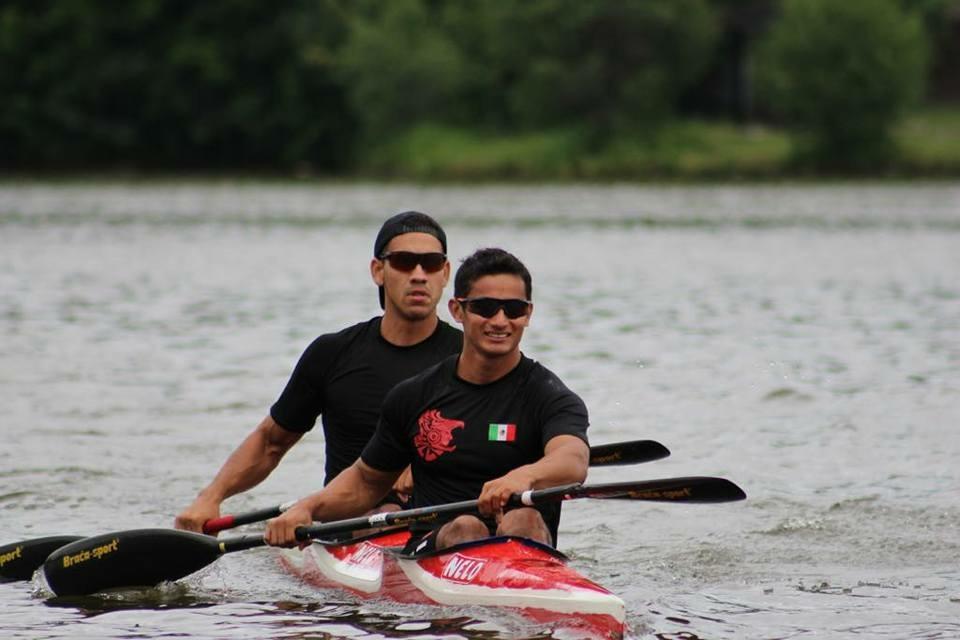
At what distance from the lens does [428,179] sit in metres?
70.3

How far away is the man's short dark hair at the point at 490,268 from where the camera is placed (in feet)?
29.8

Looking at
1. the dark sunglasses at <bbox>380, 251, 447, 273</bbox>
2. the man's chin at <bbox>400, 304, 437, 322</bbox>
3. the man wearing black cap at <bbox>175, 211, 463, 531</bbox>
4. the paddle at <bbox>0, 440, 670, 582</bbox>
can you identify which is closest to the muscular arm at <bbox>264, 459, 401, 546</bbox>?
the man wearing black cap at <bbox>175, 211, 463, 531</bbox>

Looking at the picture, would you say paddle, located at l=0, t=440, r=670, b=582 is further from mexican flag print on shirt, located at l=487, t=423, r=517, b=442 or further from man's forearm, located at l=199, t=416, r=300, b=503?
mexican flag print on shirt, located at l=487, t=423, r=517, b=442

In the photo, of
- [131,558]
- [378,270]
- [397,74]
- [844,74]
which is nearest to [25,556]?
[131,558]

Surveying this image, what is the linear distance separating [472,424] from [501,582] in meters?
0.79

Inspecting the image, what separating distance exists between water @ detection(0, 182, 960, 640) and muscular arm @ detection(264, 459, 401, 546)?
23.0 inches

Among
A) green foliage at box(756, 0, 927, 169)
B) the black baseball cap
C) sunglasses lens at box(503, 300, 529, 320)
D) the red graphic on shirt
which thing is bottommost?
the red graphic on shirt

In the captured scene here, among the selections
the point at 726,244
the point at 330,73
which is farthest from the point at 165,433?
the point at 330,73

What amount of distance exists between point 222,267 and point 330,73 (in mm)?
45206

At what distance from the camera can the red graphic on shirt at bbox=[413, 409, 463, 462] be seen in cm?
925

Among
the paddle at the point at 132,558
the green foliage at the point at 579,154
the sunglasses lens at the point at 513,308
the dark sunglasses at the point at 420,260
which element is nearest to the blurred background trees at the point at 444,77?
the green foliage at the point at 579,154

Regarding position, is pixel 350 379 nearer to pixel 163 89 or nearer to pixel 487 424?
pixel 487 424

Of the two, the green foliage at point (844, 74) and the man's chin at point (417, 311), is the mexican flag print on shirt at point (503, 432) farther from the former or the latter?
the green foliage at point (844, 74)

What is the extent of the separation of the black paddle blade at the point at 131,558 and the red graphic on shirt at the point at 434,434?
1.82 meters
